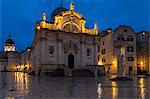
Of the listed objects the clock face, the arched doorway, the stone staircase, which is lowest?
the stone staircase

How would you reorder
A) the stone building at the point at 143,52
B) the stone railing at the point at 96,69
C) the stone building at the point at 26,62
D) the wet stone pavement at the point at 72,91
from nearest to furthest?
the wet stone pavement at the point at 72,91 → the stone railing at the point at 96,69 → the stone building at the point at 143,52 → the stone building at the point at 26,62

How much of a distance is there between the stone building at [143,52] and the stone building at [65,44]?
84.1ft

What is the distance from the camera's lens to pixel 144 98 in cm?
976

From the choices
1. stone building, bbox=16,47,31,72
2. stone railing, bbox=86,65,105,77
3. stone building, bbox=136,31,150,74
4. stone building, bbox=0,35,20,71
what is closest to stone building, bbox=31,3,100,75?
stone railing, bbox=86,65,105,77

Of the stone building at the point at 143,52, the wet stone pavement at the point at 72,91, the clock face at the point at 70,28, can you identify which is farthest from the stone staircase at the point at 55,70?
the stone building at the point at 143,52

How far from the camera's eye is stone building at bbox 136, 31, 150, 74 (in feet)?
236

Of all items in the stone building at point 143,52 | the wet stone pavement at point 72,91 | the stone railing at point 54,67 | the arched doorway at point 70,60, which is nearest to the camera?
the wet stone pavement at point 72,91

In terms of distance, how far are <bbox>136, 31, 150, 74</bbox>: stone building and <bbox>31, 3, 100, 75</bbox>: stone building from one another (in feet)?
84.1

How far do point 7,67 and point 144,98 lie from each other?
4415 inches

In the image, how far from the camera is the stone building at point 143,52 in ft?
236

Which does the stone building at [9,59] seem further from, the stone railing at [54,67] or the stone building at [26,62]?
the stone railing at [54,67]

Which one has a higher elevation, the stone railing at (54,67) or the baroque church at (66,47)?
the baroque church at (66,47)

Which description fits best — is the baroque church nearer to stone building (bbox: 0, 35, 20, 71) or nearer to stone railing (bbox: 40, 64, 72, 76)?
stone railing (bbox: 40, 64, 72, 76)

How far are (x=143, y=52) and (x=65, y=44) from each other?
3361 cm
